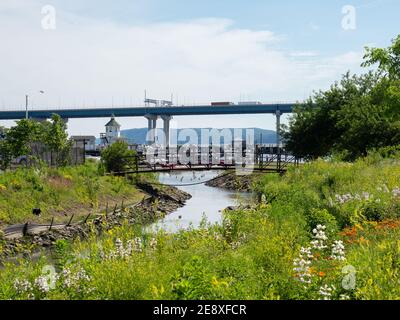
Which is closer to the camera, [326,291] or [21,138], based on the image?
[326,291]

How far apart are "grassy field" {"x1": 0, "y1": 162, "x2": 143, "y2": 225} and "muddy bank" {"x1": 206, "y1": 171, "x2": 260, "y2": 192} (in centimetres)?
1451

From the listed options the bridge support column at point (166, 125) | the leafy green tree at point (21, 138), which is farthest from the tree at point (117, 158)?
the bridge support column at point (166, 125)

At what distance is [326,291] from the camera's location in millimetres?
6547

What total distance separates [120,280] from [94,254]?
301cm

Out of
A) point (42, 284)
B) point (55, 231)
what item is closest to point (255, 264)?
point (42, 284)

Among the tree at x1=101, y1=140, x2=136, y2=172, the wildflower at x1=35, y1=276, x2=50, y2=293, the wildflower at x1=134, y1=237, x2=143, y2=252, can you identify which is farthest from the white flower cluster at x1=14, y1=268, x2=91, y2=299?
the tree at x1=101, y1=140, x2=136, y2=172

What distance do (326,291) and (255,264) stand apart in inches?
71.0

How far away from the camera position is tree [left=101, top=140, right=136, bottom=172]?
4381 centimetres

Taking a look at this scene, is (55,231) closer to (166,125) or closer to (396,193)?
(396,193)

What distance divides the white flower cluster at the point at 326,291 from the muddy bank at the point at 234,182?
43.3m

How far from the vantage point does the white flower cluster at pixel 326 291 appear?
6.27 m
